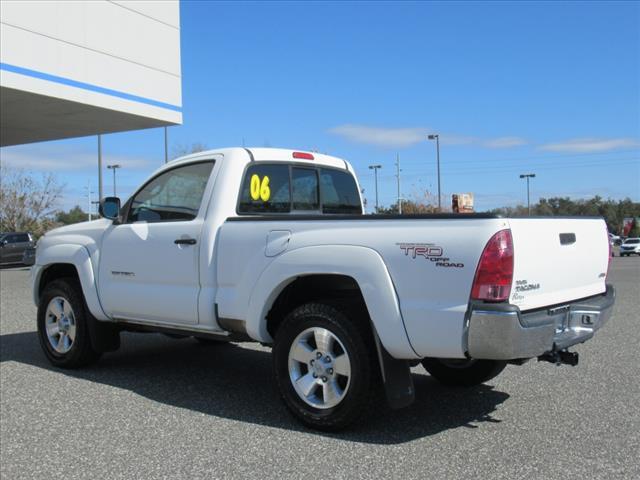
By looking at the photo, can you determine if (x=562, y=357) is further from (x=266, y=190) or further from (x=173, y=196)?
(x=173, y=196)

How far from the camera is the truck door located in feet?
18.2

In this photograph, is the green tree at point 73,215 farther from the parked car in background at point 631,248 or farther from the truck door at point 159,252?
the truck door at point 159,252

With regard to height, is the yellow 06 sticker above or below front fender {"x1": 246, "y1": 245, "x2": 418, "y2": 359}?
above

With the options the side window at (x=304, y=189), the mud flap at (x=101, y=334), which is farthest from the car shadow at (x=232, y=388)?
the side window at (x=304, y=189)

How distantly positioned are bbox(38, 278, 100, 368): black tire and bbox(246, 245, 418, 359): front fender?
7.71 feet

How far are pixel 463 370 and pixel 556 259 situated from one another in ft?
5.38

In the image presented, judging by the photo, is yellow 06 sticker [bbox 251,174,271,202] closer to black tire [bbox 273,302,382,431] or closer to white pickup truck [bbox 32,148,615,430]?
white pickup truck [bbox 32,148,615,430]

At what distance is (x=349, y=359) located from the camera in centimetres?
444

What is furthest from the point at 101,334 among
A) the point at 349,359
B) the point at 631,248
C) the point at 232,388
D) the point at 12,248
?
the point at 631,248

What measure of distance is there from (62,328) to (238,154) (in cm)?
278

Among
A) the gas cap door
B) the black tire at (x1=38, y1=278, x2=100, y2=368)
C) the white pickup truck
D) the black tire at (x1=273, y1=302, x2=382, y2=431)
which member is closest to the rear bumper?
the white pickup truck

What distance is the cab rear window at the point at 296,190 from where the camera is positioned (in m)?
5.68

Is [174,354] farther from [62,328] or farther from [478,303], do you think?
[478,303]

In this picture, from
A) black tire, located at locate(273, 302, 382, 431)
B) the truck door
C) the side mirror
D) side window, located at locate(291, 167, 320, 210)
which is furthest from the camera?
the side mirror
